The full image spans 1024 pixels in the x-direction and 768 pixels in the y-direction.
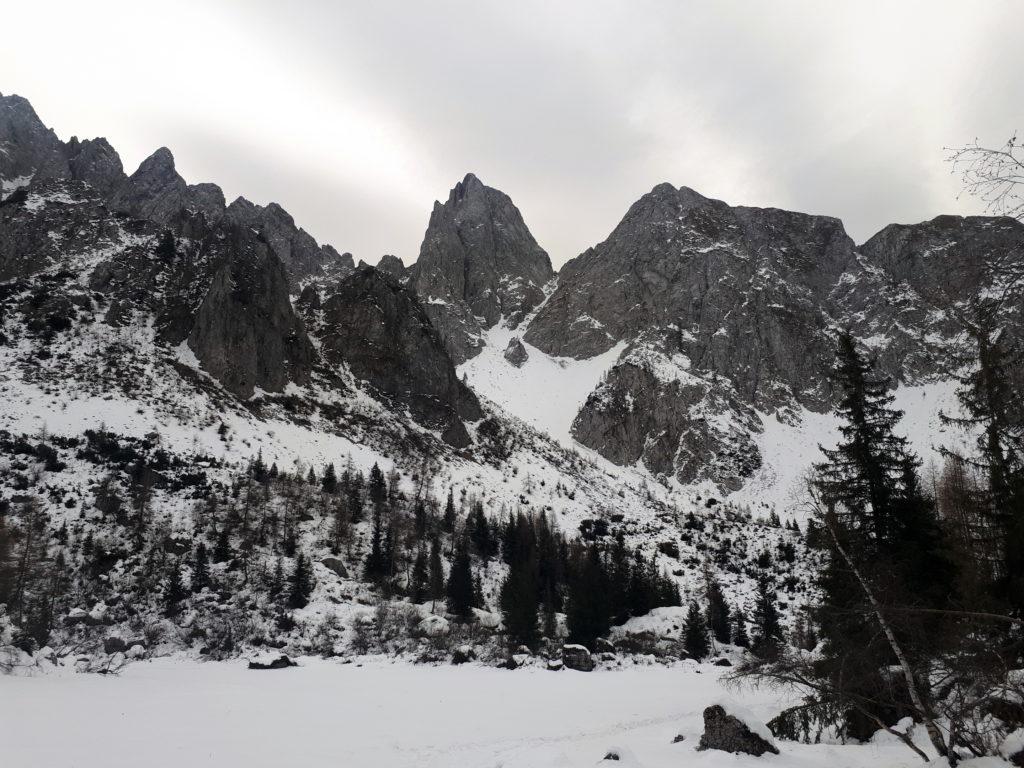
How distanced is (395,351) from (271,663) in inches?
3708

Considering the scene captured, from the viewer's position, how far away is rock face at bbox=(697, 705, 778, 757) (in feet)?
39.6

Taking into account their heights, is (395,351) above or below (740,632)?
above

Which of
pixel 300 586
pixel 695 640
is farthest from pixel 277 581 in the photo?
pixel 695 640

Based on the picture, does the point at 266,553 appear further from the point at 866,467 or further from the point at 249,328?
the point at 249,328

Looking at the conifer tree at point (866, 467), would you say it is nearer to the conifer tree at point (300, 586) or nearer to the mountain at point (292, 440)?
the mountain at point (292, 440)

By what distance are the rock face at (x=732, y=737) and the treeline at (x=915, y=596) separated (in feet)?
4.61

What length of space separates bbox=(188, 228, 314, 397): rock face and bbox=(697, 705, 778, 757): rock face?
3404 inches

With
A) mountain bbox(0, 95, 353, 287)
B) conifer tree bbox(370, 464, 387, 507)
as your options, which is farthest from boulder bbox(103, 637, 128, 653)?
mountain bbox(0, 95, 353, 287)

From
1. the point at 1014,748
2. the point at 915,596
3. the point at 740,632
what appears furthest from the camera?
the point at 740,632

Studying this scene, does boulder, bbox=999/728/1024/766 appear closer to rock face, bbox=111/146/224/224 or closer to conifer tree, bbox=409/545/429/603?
conifer tree, bbox=409/545/429/603

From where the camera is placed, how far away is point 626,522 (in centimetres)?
9062

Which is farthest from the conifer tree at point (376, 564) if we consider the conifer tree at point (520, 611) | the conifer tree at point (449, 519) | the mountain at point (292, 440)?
the conifer tree at point (449, 519)

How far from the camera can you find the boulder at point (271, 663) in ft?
94.0

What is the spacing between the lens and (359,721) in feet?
57.4
